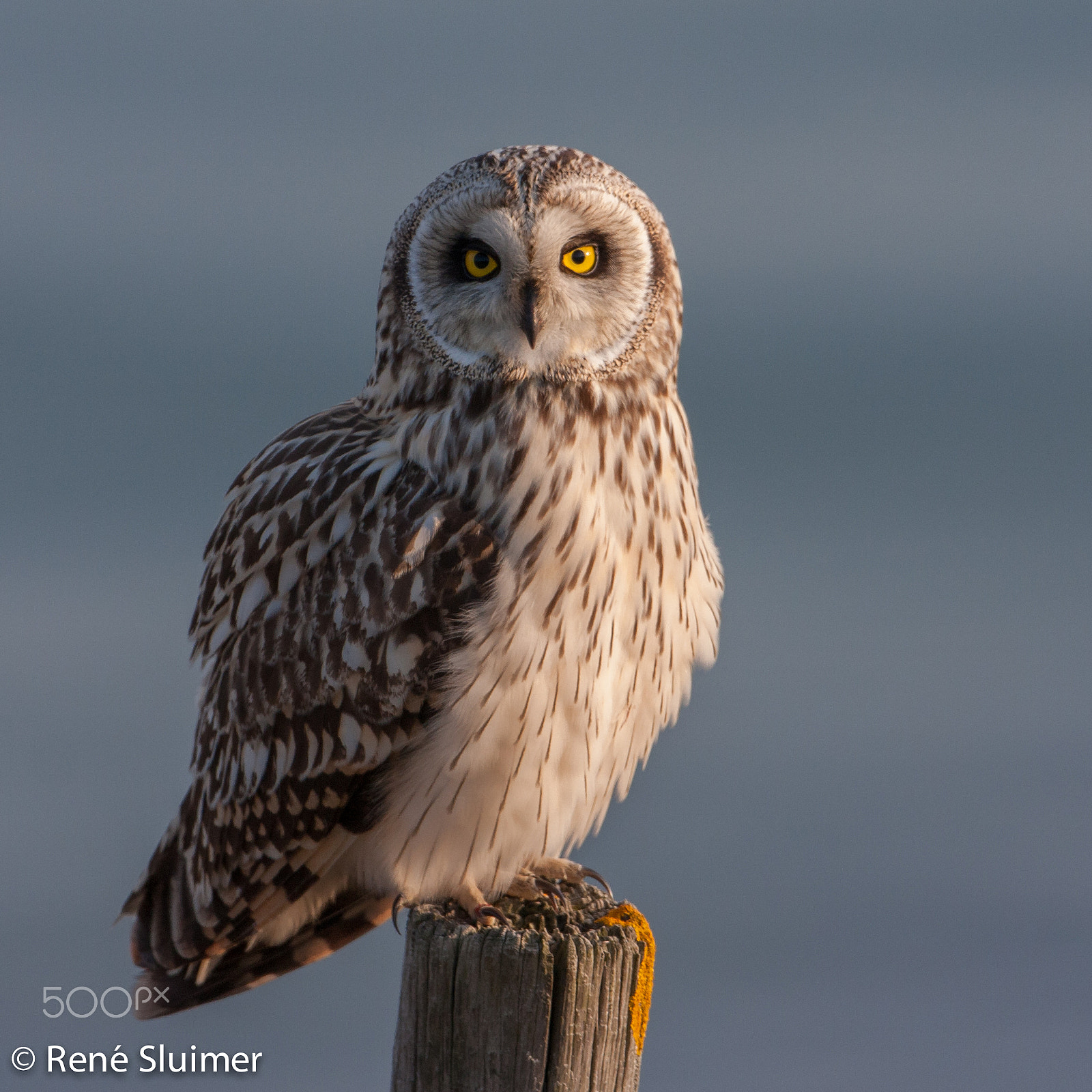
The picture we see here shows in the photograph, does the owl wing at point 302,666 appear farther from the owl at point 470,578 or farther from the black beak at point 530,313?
the black beak at point 530,313

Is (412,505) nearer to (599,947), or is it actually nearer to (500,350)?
(500,350)

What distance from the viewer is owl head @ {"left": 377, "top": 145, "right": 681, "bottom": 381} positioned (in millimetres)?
2561

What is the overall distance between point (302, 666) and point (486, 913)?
0.66 metres

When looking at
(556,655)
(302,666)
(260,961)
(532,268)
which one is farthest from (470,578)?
(260,961)

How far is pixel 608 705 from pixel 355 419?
88 centimetres

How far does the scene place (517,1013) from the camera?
2225mm

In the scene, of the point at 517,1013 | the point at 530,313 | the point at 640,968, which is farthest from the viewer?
the point at 530,313

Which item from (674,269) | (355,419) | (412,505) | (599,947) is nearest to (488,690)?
(412,505)

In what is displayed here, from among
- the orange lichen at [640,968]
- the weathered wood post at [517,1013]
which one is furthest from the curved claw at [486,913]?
the weathered wood post at [517,1013]

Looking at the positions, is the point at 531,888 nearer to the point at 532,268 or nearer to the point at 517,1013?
the point at 517,1013

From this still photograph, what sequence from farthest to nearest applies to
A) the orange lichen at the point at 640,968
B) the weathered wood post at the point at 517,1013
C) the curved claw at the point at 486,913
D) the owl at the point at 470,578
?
1. the curved claw at the point at 486,913
2. the owl at the point at 470,578
3. the orange lichen at the point at 640,968
4. the weathered wood post at the point at 517,1013

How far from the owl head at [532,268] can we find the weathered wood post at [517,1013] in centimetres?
113

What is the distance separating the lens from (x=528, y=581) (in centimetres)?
266

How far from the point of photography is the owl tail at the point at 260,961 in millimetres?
3121
